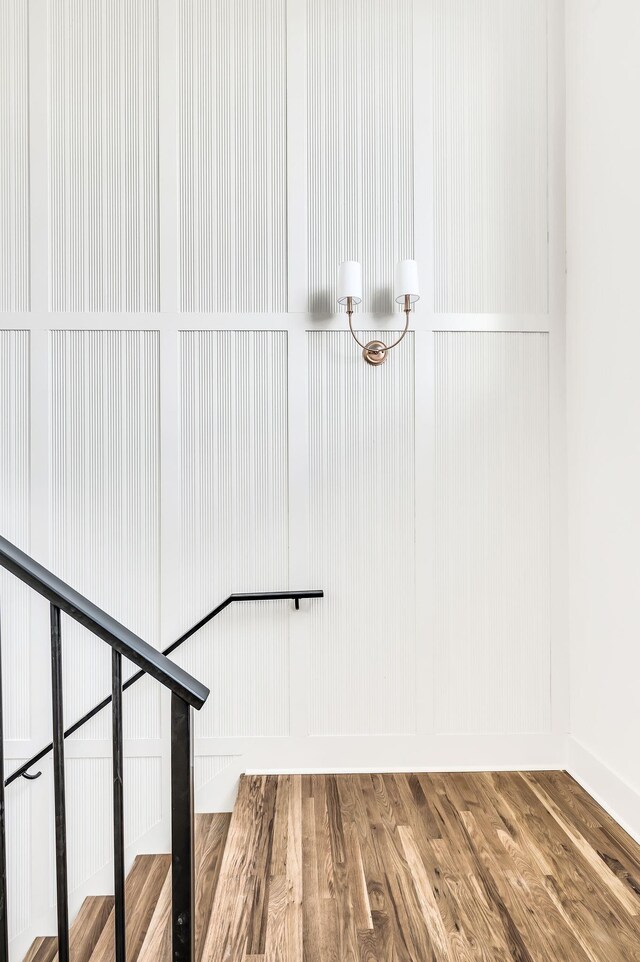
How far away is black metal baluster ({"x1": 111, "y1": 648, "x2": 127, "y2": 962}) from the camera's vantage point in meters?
0.99

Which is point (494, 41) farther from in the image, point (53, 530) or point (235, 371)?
point (53, 530)

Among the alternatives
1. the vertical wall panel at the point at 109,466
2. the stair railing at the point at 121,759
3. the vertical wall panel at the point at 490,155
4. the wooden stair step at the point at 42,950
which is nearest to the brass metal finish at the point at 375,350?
the vertical wall panel at the point at 490,155

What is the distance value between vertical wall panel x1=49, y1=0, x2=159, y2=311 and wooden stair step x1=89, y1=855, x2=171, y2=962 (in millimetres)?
2146

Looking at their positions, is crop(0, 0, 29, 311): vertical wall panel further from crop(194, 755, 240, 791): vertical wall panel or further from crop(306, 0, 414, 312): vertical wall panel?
crop(194, 755, 240, 791): vertical wall panel

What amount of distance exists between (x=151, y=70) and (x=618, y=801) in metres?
3.19

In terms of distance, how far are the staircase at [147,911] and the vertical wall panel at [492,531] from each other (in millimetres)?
994

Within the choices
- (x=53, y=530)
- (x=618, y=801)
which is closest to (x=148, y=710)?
(x=53, y=530)

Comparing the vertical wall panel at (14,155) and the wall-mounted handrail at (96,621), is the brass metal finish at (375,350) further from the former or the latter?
the wall-mounted handrail at (96,621)

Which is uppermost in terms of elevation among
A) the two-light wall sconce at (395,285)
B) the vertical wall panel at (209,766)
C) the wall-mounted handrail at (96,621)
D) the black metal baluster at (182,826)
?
the two-light wall sconce at (395,285)

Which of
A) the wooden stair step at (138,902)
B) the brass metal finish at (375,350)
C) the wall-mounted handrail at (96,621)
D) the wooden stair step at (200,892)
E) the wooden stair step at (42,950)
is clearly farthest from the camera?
the brass metal finish at (375,350)

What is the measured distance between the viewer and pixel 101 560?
2143mm

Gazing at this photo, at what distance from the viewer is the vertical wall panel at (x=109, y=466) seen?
2141 mm

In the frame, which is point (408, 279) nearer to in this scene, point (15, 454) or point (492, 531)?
point (492, 531)

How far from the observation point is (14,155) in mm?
2154
